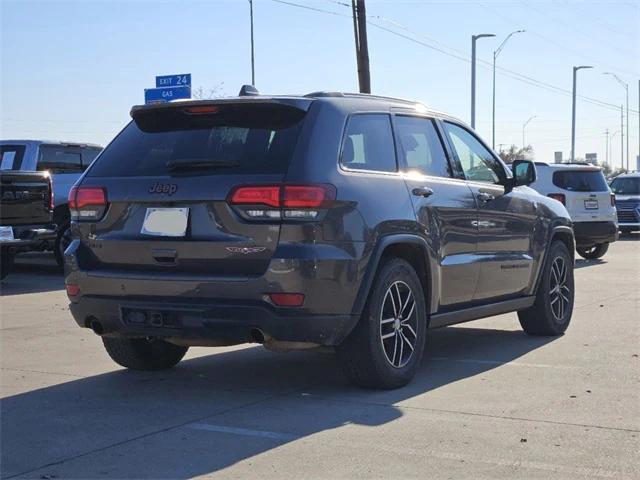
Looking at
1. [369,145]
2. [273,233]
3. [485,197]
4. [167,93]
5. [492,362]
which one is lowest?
[492,362]

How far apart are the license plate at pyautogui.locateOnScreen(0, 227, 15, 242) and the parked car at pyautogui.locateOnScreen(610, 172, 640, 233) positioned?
58.6 ft

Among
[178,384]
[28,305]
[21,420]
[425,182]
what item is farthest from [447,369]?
[28,305]

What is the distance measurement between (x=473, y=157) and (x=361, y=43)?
16.4 metres

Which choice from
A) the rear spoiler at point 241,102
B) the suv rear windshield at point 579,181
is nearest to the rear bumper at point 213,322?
the rear spoiler at point 241,102

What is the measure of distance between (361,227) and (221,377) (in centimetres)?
172

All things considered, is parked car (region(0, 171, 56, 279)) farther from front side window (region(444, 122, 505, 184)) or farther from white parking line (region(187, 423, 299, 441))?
white parking line (region(187, 423, 299, 441))

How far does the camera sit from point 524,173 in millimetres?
7930

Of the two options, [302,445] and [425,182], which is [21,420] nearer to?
[302,445]

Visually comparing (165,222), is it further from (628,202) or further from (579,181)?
(628,202)

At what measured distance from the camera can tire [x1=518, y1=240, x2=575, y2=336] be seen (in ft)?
27.1

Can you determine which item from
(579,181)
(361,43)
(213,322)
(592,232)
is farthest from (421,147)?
(361,43)

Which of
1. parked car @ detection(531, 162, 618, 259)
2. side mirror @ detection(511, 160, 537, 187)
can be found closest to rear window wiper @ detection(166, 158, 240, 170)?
side mirror @ detection(511, 160, 537, 187)

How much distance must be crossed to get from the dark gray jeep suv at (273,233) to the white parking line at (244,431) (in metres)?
0.56

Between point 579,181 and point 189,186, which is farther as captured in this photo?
point 579,181
